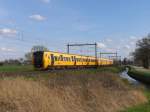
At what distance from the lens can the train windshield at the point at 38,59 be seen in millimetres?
46800

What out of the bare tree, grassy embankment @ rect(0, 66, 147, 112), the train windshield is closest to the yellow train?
the train windshield

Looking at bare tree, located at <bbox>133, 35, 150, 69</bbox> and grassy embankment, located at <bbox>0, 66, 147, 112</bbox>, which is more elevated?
bare tree, located at <bbox>133, 35, 150, 69</bbox>

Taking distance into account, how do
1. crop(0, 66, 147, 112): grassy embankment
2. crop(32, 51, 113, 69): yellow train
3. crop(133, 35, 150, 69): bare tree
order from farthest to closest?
crop(133, 35, 150, 69): bare tree
crop(32, 51, 113, 69): yellow train
crop(0, 66, 147, 112): grassy embankment

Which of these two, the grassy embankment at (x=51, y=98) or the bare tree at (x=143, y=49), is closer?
the grassy embankment at (x=51, y=98)

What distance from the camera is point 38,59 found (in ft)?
155

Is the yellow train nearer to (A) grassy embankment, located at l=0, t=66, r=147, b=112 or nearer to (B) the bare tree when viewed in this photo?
(A) grassy embankment, located at l=0, t=66, r=147, b=112

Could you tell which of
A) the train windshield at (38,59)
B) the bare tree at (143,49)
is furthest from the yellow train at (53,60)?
the bare tree at (143,49)

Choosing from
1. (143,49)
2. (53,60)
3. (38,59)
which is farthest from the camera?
(143,49)

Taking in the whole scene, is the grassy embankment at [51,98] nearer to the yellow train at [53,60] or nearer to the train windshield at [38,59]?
the yellow train at [53,60]

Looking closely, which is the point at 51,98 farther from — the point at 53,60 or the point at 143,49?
the point at 143,49

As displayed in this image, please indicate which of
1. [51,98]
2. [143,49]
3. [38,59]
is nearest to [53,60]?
[38,59]

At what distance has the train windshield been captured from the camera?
154 ft

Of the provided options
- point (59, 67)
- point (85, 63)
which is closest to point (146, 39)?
point (85, 63)

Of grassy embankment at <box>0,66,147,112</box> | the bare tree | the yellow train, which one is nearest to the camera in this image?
grassy embankment at <box>0,66,147,112</box>
